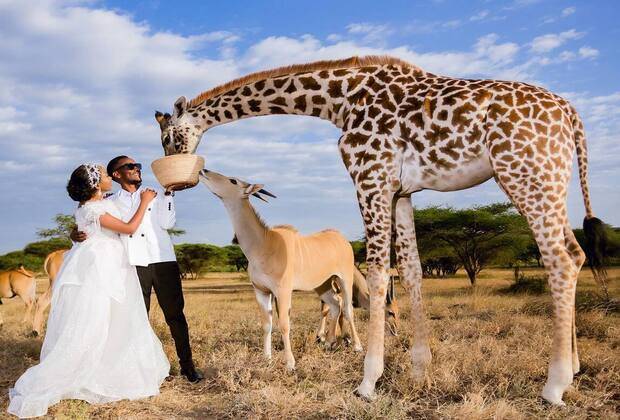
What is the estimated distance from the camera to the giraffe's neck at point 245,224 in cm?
740

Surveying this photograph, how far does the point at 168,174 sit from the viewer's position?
6137mm

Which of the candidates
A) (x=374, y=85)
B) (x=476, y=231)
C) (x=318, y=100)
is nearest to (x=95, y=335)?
(x=318, y=100)

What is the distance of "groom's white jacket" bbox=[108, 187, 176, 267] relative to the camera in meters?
6.28

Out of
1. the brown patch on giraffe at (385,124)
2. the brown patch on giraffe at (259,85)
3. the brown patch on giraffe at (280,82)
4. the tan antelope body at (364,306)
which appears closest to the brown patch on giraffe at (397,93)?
the brown patch on giraffe at (385,124)

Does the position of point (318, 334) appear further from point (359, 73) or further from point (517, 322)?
point (359, 73)

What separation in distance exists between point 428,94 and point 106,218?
3.53 meters

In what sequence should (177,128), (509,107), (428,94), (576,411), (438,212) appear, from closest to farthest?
(576,411) < (509,107) < (428,94) < (177,128) < (438,212)

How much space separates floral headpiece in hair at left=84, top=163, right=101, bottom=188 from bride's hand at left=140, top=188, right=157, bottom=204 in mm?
472

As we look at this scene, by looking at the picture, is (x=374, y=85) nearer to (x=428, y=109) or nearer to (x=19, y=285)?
(x=428, y=109)

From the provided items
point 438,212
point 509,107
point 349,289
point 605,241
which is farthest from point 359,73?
point 438,212

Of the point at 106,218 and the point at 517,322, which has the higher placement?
the point at 106,218

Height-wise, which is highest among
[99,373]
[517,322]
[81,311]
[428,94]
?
[428,94]

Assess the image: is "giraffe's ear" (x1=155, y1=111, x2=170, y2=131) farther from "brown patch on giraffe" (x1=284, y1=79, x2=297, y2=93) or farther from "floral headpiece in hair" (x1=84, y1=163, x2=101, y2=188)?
"brown patch on giraffe" (x1=284, y1=79, x2=297, y2=93)

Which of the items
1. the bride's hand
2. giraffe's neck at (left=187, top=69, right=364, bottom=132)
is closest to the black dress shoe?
the bride's hand
